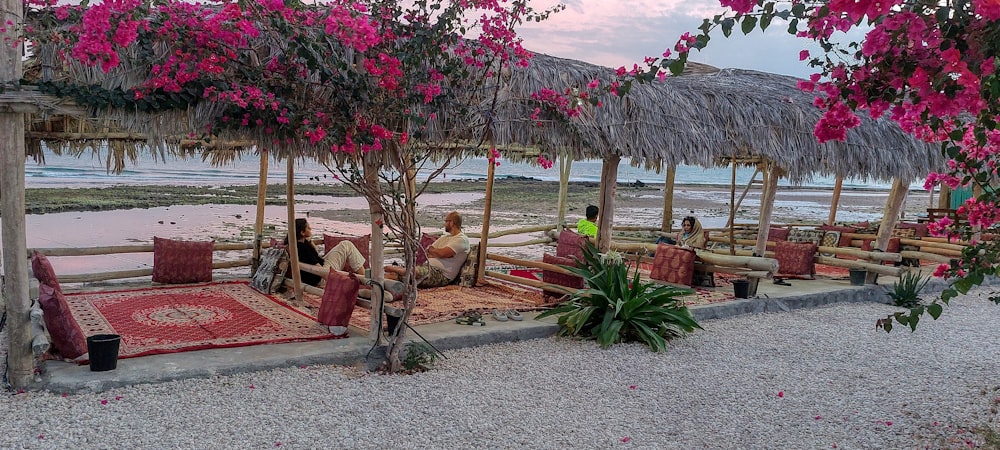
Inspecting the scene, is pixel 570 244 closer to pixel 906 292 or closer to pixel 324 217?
pixel 906 292

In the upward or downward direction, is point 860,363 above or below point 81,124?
below

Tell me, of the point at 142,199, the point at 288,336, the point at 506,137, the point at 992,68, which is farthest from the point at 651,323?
the point at 142,199

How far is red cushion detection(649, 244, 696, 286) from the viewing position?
8.08 metres

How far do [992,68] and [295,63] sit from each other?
147 inches

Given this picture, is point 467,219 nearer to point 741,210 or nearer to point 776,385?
point 741,210

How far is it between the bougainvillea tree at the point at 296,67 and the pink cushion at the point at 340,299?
1.93 ft

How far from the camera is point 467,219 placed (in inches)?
776

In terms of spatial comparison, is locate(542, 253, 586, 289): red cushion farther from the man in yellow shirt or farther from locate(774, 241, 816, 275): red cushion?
locate(774, 241, 816, 275): red cushion

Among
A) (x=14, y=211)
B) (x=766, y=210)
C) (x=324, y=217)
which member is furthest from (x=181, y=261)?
(x=324, y=217)

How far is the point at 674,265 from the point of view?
8172 mm

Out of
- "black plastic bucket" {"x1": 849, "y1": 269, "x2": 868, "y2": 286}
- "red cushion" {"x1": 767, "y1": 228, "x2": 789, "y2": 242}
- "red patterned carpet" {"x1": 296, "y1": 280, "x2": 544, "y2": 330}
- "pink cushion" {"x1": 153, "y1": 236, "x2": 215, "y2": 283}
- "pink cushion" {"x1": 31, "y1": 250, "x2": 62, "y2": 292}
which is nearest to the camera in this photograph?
"pink cushion" {"x1": 31, "y1": 250, "x2": 62, "y2": 292}

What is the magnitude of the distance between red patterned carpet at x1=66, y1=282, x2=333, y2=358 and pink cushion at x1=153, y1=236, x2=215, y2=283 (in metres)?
0.22

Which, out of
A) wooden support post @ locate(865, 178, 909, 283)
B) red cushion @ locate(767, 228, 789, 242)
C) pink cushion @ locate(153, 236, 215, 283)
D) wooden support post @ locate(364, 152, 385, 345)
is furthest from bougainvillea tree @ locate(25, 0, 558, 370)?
red cushion @ locate(767, 228, 789, 242)

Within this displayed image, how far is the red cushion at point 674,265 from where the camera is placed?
8.08 meters
